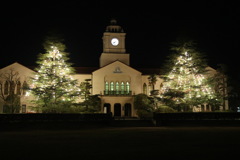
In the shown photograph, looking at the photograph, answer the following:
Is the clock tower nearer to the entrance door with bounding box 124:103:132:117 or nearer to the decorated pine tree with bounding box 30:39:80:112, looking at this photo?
the entrance door with bounding box 124:103:132:117

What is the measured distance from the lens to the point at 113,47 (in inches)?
1640

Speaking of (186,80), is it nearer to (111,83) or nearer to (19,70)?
(111,83)

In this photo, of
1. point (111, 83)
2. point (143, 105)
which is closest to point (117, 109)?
point (111, 83)

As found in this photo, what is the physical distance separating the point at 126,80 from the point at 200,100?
14.1 metres

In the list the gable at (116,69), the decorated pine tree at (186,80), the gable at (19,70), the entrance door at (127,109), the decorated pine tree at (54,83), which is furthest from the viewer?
the entrance door at (127,109)

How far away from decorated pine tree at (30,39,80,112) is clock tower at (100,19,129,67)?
15.0 metres

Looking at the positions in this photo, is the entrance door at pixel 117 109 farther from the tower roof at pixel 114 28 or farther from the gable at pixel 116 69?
the tower roof at pixel 114 28

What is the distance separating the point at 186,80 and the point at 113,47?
60.4ft

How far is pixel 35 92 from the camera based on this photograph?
24.3 meters

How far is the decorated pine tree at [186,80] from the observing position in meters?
25.5

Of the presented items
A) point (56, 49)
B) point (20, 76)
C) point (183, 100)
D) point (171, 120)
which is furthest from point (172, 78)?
point (20, 76)

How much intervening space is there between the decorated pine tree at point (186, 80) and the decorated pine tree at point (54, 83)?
10.6 metres

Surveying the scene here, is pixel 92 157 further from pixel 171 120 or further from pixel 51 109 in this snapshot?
pixel 51 109

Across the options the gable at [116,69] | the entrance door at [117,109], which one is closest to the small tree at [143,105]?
the entrance door at [117,109]
